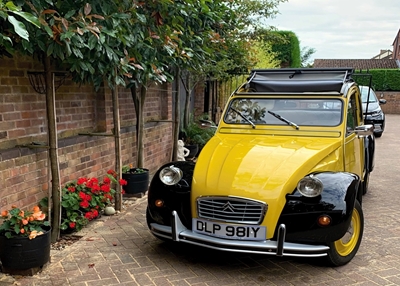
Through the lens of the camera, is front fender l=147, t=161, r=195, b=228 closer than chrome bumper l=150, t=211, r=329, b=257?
No

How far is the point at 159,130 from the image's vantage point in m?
7.77

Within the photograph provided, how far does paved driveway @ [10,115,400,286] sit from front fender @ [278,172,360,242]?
45cm

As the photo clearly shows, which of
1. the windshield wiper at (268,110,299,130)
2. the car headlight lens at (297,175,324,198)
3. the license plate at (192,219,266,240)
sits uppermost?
the windshield wiper at (268,110,299,130)

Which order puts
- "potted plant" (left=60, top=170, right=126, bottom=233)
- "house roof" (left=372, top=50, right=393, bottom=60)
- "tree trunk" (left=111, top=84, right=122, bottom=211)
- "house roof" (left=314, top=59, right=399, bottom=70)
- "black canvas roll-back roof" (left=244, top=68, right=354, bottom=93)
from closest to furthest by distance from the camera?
"potted plant" (left=60, top=170, right=126, bottom=233) → "black canvas roll-back roof" (left=244, top=68, right=354, bottom=93) → "tree trunk" (left=111, top=84, right=122, bottom=211) → "house roof" (left=314, top=59, right=399, bottom=70) → "house roof" (left=372, top=50, right=393, bottom=60)

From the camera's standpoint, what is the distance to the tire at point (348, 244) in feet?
11.4

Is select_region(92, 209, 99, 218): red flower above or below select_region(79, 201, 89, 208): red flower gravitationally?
below

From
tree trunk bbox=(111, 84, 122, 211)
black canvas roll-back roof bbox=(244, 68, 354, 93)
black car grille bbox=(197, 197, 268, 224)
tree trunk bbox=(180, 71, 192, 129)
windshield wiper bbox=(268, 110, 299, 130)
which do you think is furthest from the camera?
tree trunk bbox=(180, 71, 192, 129)

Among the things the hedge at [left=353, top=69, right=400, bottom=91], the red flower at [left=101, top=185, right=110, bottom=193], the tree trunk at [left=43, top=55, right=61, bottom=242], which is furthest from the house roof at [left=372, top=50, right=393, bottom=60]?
the tree trunk at [left=43, top=55, right=61, bottom=242]

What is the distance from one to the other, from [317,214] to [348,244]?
2.66ft

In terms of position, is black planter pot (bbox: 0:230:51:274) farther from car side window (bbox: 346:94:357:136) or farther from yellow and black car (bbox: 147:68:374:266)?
car side window (bbox: 346:94:357:136)

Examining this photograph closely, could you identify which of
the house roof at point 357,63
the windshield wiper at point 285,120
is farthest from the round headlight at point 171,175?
the house roof at point 357,63

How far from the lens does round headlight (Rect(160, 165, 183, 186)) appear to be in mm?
3758

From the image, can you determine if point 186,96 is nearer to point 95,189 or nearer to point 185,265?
point 95,189

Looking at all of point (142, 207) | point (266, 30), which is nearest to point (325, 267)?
point (142, 207)
